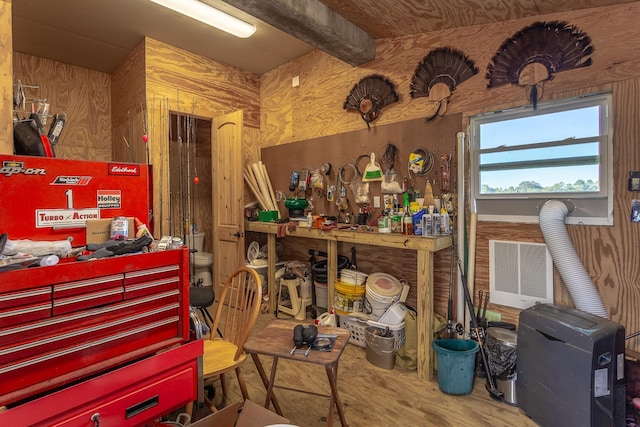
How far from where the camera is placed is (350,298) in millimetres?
2996

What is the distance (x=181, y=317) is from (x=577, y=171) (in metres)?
2.69

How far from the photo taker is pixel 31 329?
1058 mm

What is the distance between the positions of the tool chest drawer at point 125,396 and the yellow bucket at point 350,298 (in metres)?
1.69

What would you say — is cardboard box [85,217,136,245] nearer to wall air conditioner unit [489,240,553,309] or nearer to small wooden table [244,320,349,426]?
small wooden table [244,320,349,426]

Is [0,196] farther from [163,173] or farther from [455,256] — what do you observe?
[455,256]

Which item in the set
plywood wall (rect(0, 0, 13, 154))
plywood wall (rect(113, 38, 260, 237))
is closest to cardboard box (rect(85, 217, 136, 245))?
plywood wall (rect(0, 0, 13, 154))

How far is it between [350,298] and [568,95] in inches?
90.7

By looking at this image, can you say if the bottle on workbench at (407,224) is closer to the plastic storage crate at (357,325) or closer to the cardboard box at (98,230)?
the plastic storage crate at (357,325)

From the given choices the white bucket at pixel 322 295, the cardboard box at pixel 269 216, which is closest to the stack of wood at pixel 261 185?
the cardboard box at pixel 269 216

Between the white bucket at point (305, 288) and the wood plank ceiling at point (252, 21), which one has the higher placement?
the wood plank ceiling at point (252, 21)

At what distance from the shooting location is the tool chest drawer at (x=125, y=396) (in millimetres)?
1069

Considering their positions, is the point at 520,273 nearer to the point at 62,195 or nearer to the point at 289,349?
the point at 289,349

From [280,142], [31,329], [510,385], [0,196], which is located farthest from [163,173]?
[510,385]

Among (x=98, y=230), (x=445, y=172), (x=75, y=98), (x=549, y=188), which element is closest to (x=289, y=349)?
(x=98, y=230)
